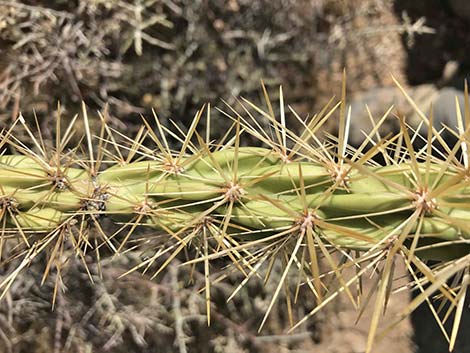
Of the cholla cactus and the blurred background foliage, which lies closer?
the cholla cactus

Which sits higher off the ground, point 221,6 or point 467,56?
point 221,6

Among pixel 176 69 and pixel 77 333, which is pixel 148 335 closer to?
pixel 77 333

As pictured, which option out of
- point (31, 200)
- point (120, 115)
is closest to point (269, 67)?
point (120, 115)

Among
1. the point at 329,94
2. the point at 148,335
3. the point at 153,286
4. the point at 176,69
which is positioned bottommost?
the point at 148,335

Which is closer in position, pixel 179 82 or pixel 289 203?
pixel 289 203

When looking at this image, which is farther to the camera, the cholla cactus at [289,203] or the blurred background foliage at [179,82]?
the blurred background foliage at [179,82]

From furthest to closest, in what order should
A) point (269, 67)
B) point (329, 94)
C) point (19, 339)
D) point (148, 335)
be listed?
point (329, 94) < point (269, 67) < point (148, 335) < point (19, 339)

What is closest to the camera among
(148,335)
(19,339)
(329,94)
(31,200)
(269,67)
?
(31,200)

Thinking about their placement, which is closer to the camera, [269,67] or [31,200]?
[31,200]
